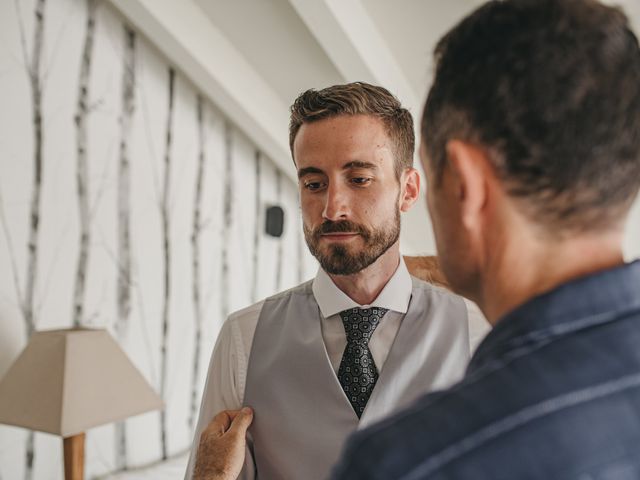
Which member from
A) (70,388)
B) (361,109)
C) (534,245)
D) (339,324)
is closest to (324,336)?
(339,324)

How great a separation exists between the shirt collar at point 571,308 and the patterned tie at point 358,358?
0.69 m

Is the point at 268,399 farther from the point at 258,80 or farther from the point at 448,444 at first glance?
the point at 258,80

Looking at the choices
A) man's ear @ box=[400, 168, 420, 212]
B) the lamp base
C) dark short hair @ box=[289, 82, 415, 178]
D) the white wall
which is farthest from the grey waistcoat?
the white wall

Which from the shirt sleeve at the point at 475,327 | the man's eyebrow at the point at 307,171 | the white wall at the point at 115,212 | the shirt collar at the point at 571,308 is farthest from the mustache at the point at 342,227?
the white wall at the point at 115,212

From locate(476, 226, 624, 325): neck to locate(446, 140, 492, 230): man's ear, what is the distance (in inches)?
1.6

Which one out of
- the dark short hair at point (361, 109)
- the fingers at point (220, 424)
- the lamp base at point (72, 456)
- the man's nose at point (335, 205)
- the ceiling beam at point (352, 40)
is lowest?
the lamp base at point (72, 456)

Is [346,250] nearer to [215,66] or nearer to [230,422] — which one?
[230,422]

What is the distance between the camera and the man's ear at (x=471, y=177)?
62 cm

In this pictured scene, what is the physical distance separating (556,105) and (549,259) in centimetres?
14

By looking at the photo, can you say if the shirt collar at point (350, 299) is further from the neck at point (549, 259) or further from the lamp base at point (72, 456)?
the lamp base at point (72, 456)

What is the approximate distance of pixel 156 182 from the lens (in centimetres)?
293

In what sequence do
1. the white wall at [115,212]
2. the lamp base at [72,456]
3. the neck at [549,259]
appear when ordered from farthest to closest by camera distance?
the white wall at [115,212]
the lamp base at [72,456]
the neck at [549,259]

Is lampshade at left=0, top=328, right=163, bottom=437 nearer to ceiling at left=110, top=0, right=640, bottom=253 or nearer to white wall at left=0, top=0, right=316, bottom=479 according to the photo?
white wall at left=0, top=0, right=316, bottom=479

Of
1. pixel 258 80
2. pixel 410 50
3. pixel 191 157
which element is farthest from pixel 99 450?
pixel 410 50
